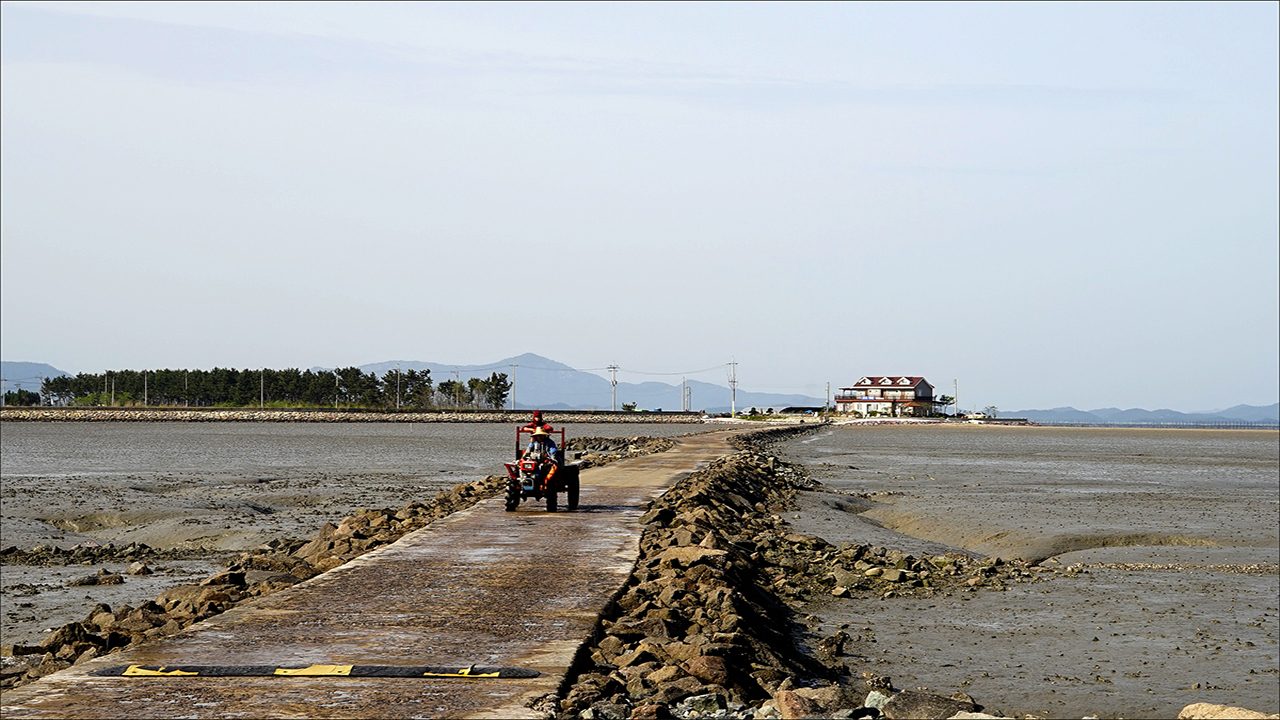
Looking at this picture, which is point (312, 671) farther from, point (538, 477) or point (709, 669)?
point (538, 477)

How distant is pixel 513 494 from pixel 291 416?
531 ft

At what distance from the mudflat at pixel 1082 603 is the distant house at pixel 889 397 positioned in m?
150

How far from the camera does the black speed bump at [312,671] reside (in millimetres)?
7703

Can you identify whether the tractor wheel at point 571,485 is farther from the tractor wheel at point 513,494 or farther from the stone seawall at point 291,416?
the stone seawall at point 291,416

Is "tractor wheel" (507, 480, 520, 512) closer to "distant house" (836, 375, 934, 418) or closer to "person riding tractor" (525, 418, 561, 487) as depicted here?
"person riding tractor" (525, 418, 561, 487)

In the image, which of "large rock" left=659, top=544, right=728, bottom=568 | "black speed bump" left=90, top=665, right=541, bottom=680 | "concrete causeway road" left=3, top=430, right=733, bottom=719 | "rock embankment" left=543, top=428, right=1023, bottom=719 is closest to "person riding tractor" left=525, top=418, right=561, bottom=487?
"rock embankment" left=543, top=428, right=1023, bottom=719

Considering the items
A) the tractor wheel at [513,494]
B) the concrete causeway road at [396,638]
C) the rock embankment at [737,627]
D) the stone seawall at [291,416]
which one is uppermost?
the stone seawall at [291,416]

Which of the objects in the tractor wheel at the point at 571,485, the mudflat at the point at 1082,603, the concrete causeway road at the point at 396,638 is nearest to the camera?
the concrete causeway road at the point at 396,638

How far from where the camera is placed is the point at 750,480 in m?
32.3

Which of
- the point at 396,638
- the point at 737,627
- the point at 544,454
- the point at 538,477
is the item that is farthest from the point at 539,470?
the point at 396,638

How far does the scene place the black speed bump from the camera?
25.3 feet

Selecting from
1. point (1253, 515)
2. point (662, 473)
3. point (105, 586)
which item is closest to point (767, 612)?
point (105, 586)

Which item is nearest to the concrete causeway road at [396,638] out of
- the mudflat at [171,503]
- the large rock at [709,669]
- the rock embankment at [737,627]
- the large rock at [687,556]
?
the rock embankment at [737,627]

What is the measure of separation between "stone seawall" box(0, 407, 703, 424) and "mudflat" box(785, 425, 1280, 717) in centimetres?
12685
